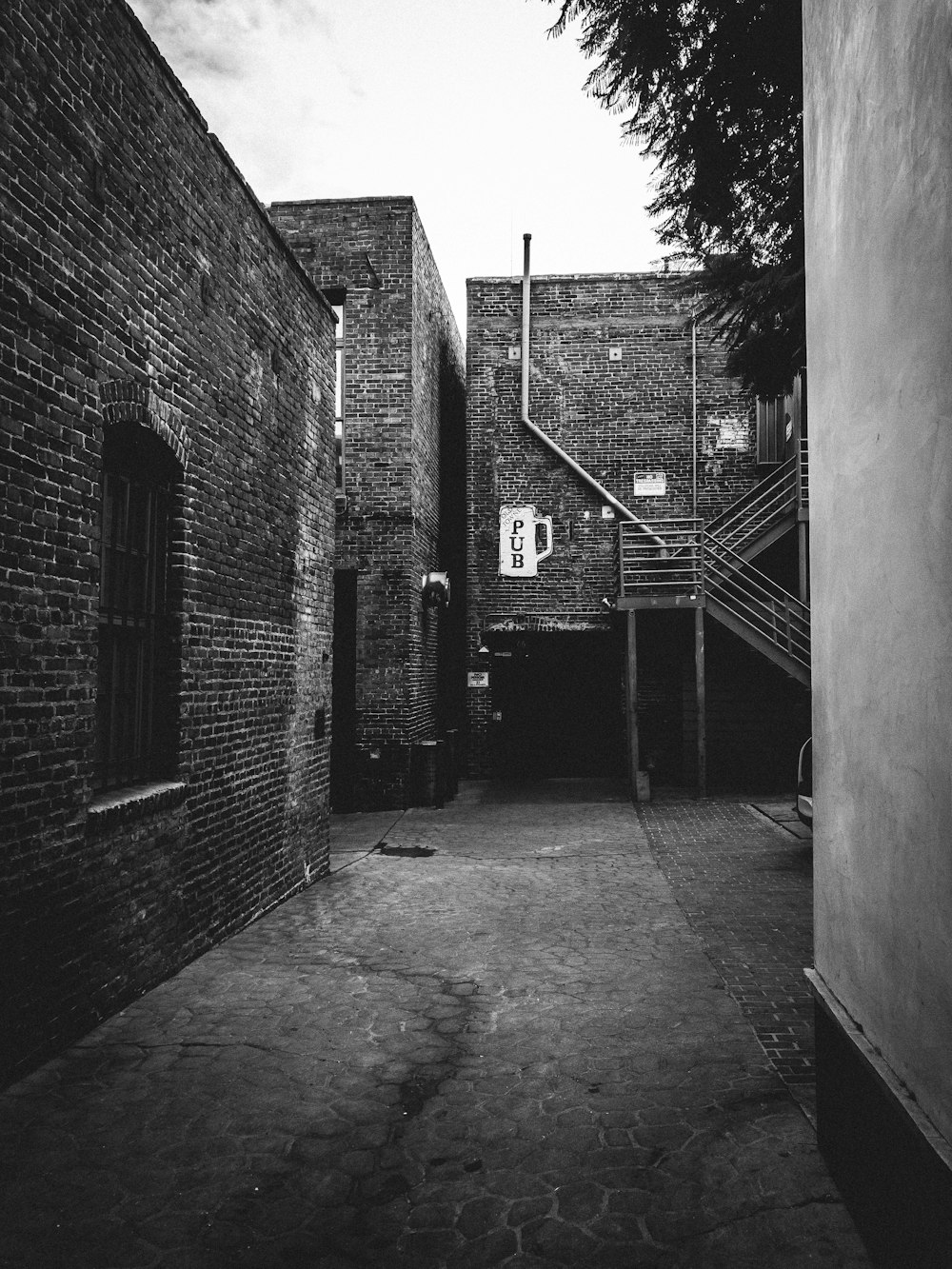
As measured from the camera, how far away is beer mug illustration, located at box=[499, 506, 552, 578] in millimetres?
14445

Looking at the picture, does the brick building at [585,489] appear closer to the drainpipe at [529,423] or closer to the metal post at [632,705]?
the drainpipe at [529,423]

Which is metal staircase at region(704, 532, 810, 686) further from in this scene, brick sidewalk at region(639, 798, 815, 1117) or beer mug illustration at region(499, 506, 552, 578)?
beer mug illustration at region(499, 506, 552, 578)

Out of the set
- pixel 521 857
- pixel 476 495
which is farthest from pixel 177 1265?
pixel 476 495

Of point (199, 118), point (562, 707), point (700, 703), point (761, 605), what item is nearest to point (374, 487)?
point (562, 707)

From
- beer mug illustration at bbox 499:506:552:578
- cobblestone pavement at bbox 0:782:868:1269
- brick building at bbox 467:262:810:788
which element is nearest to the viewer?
cobblestone pavement at bbox 0:782:868:1269

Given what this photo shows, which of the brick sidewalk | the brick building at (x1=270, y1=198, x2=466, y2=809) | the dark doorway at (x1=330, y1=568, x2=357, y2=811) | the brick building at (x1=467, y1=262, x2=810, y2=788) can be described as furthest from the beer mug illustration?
the brick sidewalk

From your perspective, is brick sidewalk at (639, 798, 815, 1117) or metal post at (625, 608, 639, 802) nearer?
brick sidewalk at (639, 798, 815, 1117)

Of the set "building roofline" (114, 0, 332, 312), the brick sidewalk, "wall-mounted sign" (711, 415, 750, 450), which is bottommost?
the brick sidewalk

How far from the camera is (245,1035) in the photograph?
4.11 meters

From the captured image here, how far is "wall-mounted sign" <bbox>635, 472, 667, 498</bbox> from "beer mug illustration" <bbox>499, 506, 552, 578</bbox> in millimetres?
1701

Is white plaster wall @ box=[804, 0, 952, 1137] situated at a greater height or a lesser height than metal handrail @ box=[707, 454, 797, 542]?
lesser

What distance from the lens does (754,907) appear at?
20.9 feet

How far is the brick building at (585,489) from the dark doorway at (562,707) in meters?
0.03

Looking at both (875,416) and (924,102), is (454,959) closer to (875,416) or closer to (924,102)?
(875,416)
